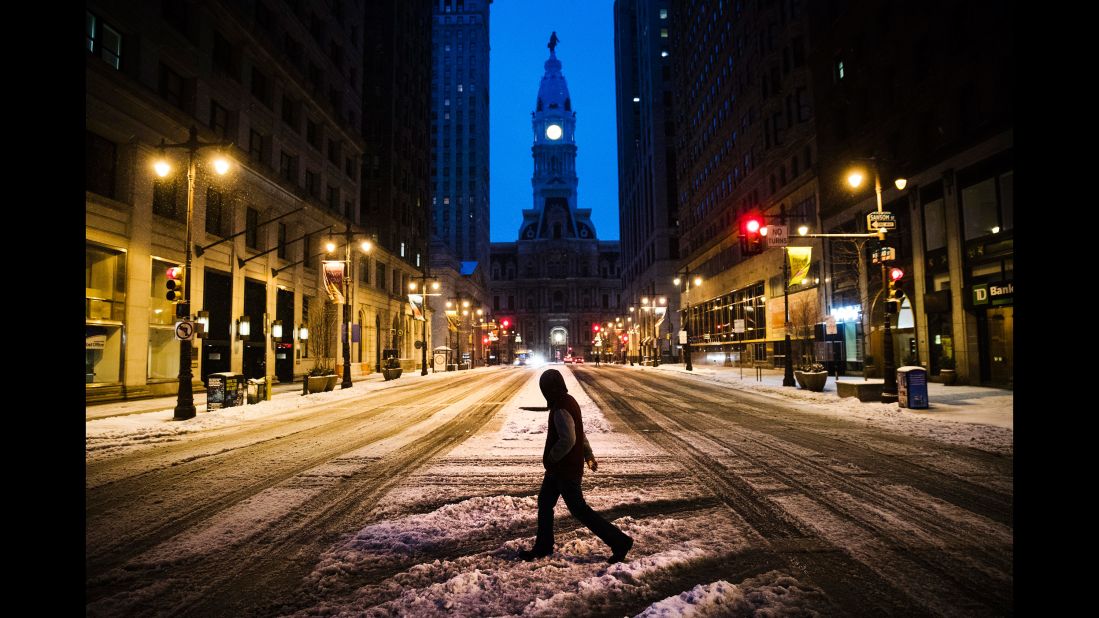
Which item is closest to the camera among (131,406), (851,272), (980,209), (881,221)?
(881,221)

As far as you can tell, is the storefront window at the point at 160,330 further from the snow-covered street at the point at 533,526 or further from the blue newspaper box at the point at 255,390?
the snow-covered street at the point at 533,526

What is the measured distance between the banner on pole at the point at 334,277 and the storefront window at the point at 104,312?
8494 millimetres

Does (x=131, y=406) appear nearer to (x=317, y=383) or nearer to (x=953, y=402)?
(x=317, y=383)

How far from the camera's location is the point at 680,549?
513 cm

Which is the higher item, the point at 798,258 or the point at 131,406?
the point at 798,258

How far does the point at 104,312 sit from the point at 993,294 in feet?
107

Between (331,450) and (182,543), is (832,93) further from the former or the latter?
(182,543)

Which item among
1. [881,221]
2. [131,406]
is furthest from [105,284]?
[881,221]

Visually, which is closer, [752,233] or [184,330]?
[184,330]

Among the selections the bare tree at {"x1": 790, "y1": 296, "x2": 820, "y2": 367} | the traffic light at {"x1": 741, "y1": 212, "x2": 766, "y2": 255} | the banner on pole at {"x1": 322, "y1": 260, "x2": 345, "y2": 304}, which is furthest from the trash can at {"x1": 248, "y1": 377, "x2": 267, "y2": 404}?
the bare tree at {"x1": 790, "y1": 296, "x2": 820, "y2": 367}

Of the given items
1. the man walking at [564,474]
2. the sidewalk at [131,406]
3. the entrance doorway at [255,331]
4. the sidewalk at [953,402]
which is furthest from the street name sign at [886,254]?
the entrance doorway at [255,331]

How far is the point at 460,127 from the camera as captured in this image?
13362cm

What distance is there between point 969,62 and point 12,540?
29.5 metres

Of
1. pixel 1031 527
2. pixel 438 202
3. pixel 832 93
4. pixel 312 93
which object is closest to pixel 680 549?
pixel 1031 527
